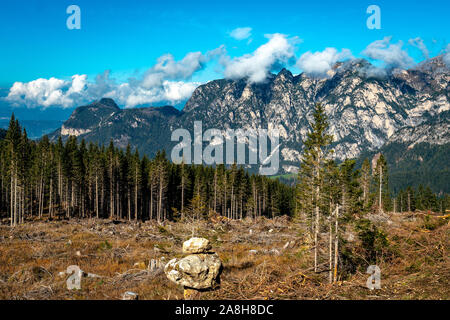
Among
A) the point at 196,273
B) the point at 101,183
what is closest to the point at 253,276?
the point at 196,273

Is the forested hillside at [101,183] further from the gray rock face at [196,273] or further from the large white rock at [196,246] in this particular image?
the gray rock face at [196,273]

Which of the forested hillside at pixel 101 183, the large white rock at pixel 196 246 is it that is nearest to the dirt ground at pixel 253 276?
the large white rock at pixel 196 246

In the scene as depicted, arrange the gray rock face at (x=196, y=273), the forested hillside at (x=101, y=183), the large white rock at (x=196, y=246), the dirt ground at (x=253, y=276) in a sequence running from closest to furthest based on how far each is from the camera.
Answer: the dirt ground at (x=253, y=276) < the gray rock face at (x=196, y=273) < the large white rock at (x=196, y=246) < the forested hillside at (x=101, y=183)

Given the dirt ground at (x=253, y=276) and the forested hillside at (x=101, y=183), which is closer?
the dirt ground at (x=253, y=276)

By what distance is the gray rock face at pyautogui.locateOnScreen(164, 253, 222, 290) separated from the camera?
11.2 metres

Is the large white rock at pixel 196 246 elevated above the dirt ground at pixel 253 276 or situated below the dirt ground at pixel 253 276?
above

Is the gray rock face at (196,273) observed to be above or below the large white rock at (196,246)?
below

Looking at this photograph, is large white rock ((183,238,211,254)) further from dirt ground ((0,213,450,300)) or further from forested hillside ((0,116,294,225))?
forested hillside ((0,116,294,225))

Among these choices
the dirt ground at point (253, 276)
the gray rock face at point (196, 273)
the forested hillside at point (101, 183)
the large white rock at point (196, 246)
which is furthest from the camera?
the forested hillside at point (101, 183)

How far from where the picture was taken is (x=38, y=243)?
2461cm

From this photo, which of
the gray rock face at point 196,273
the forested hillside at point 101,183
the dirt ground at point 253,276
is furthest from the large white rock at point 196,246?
the forested hillside at point 101,183

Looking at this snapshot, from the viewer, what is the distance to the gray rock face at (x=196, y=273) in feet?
36.7
